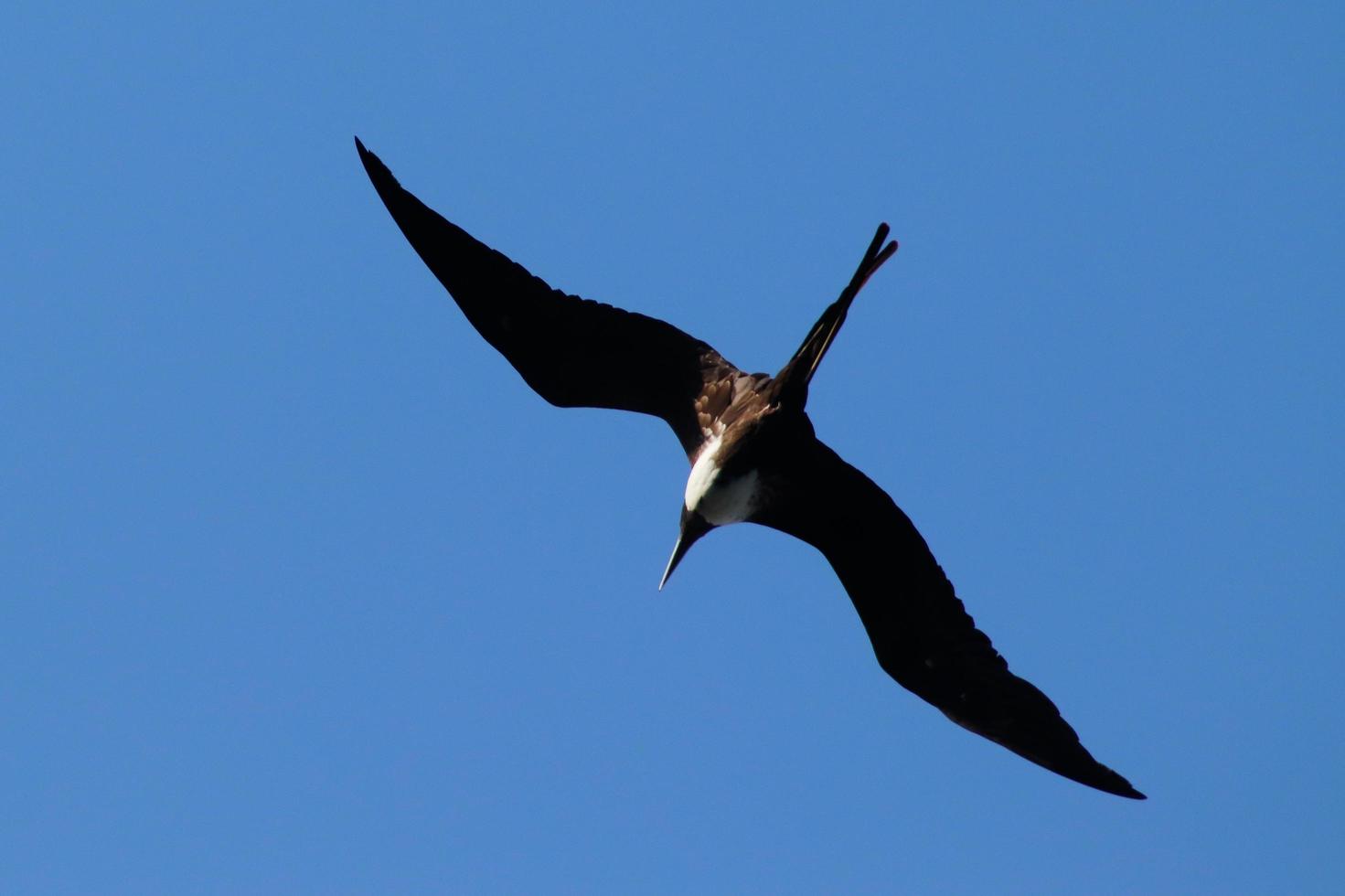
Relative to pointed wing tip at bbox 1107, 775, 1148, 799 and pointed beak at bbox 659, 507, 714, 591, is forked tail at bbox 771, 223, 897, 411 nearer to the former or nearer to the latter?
pointed beak at bbox 659, 507, 714, 591

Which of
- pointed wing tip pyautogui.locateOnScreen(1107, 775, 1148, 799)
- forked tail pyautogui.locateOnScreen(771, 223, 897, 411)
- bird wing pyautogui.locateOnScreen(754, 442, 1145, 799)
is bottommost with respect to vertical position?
pointed wing tip pyautogui.locateOnScreen(1107, 775, 1148, 799)

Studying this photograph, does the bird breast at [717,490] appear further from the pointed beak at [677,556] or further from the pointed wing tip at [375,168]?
the pointed wing tip at [375,168]

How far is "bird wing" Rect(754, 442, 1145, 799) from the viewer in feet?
26.5

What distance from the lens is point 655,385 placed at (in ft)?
27.8

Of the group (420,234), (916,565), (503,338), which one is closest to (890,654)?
(916,565)

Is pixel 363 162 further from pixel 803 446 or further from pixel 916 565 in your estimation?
pixel 916 565

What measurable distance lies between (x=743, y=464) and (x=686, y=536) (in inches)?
24.7

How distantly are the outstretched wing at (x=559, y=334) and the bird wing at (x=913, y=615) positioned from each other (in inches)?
30.1

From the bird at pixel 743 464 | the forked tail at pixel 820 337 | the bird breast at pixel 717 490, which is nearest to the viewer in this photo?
the forked tail at pixel 820 337

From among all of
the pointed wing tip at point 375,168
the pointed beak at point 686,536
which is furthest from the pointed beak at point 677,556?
the pointed wing tip at point 375,168

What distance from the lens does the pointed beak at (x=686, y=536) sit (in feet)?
27.9

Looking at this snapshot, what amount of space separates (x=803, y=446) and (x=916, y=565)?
89 cm

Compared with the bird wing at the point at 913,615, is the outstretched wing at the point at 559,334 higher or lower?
higher

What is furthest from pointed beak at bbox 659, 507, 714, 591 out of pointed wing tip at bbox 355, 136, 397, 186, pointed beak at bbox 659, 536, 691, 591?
pointed wing tip at bbox 355, 136, 397, 186
